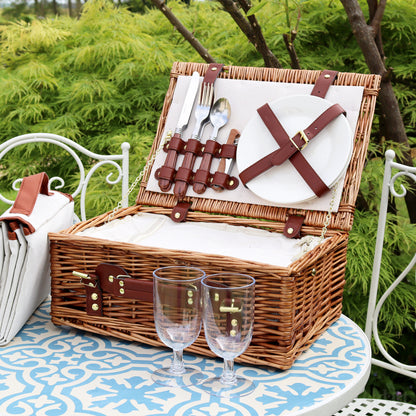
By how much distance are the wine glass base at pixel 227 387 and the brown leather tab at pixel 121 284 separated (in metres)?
0.23

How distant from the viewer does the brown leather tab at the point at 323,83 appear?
62.1 inches

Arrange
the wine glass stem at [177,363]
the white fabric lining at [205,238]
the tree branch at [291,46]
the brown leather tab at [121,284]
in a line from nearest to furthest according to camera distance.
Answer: the wine glass stem at [177,363], the brown leather tab at [121,284], the white fabric lining at [205,238], the tree branch at [291,46]

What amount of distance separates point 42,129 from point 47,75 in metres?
0.32

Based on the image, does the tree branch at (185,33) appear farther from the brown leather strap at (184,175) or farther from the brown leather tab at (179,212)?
the brown leather tab at (179,212)

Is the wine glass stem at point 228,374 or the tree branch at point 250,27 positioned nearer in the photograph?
the wine glass stem at point 228,374

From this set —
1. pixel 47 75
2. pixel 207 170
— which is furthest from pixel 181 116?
pixel 47 75

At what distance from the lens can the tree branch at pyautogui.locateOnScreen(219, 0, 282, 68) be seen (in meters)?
1.96

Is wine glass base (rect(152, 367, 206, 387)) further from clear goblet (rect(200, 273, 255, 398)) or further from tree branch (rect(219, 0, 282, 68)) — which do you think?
tree branch (rect(219, 0, 282, 68))

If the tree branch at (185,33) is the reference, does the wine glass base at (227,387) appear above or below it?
below

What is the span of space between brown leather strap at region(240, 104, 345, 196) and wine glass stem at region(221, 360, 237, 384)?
24.7 inches

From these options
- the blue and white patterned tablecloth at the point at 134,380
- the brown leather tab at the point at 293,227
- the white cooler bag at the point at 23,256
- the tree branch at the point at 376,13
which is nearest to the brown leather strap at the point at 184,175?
the brown leather tab at the point at 293,227

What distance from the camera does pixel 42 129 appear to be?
2.43 meters

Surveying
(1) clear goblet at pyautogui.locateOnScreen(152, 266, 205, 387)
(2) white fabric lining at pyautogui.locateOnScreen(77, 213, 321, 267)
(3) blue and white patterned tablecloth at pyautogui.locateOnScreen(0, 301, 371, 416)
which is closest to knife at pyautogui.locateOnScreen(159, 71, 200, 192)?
(2) white fabric lining at pyautogui.locateOnScreen(77, 213, 321, 267)

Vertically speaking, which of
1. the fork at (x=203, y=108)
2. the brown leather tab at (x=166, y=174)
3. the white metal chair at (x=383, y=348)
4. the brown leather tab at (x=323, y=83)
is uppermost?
the brown leather tab at (x=323, y=83)
